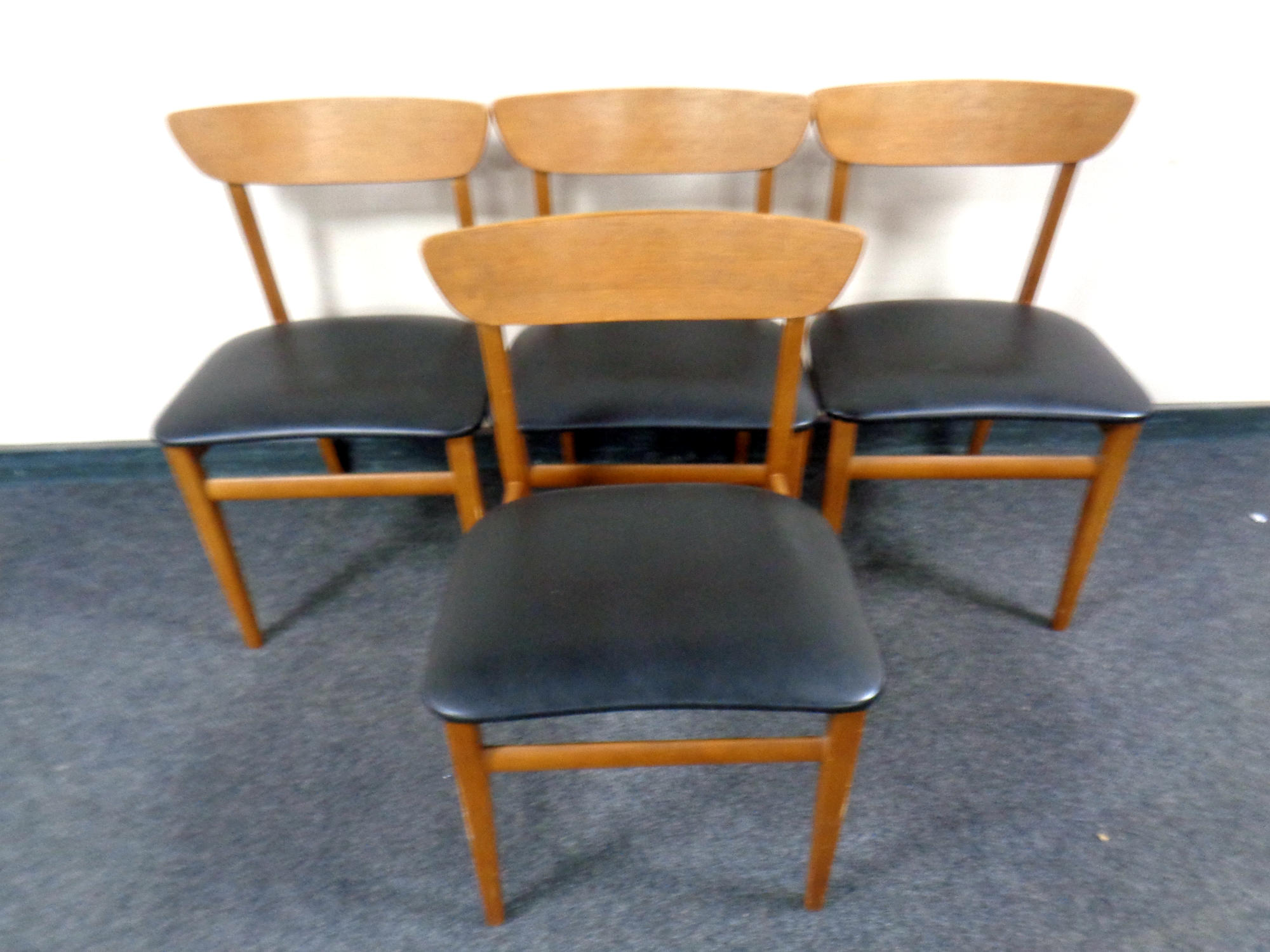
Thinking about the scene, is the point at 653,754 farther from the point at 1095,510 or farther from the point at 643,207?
the point at 643,207

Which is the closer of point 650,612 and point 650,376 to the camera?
point 650,612

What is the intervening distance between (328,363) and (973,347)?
1.05 m

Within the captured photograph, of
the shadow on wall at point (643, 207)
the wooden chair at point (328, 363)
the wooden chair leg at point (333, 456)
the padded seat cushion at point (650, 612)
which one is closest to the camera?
the padded seat cushion at point (650, 612)

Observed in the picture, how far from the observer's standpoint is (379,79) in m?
1.36

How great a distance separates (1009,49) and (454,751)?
1426 millimetres

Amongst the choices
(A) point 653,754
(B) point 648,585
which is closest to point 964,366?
(B) point 648,585

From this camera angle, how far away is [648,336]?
4.35 ft

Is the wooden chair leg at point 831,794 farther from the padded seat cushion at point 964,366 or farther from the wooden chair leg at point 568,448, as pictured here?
the wooden chair leg at point 568,448

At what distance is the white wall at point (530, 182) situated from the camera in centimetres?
131

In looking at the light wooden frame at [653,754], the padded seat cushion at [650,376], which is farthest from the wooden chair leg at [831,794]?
the padded seat cushion at [650,376]

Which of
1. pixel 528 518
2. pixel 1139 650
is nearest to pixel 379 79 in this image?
pixel 528 518

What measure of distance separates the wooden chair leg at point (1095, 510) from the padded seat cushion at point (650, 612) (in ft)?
1.82

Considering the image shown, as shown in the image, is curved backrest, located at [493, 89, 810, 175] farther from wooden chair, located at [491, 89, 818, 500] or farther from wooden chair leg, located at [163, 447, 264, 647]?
wooden chair leg, located at [163, 447, 264, 647]

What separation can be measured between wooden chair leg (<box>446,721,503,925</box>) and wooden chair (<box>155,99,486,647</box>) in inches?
18.2
